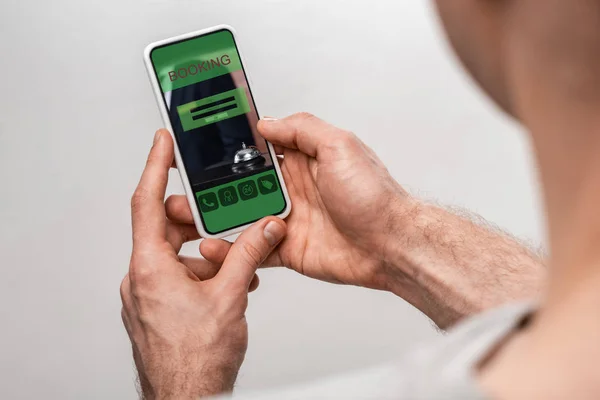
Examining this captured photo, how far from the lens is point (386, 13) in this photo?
1.13 m

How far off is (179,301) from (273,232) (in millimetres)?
147

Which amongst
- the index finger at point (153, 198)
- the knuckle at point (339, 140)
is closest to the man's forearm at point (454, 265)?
the knuckle at point (339, 140)

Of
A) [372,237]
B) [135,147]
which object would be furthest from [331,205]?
[135,147]

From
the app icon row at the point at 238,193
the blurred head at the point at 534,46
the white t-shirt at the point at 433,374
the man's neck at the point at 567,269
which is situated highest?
the blurred head at the point at 534,46

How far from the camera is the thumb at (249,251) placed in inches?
28.6

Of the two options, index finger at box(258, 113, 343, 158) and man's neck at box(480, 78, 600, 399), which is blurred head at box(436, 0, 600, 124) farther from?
index finger at box(258, 113, 343, 158)

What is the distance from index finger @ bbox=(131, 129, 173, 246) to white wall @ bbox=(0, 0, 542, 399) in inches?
11.9

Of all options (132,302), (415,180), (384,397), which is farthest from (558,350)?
(415,180)

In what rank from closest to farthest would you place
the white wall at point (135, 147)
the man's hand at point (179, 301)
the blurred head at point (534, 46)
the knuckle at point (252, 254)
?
the blurred head at point (534, 46) → the man's hand at point (179, 301) → the knuckle at point (252, 254) → the white wall at point (135, 147)

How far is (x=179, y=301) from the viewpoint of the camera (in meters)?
0.70

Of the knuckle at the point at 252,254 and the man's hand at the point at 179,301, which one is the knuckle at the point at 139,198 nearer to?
the man's hand at the point at 179,301

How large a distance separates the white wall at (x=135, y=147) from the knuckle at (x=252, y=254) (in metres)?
0.33

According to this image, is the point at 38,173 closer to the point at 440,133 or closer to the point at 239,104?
the point at 239,104

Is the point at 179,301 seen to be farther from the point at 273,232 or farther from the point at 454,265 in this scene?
the point at 454,265
